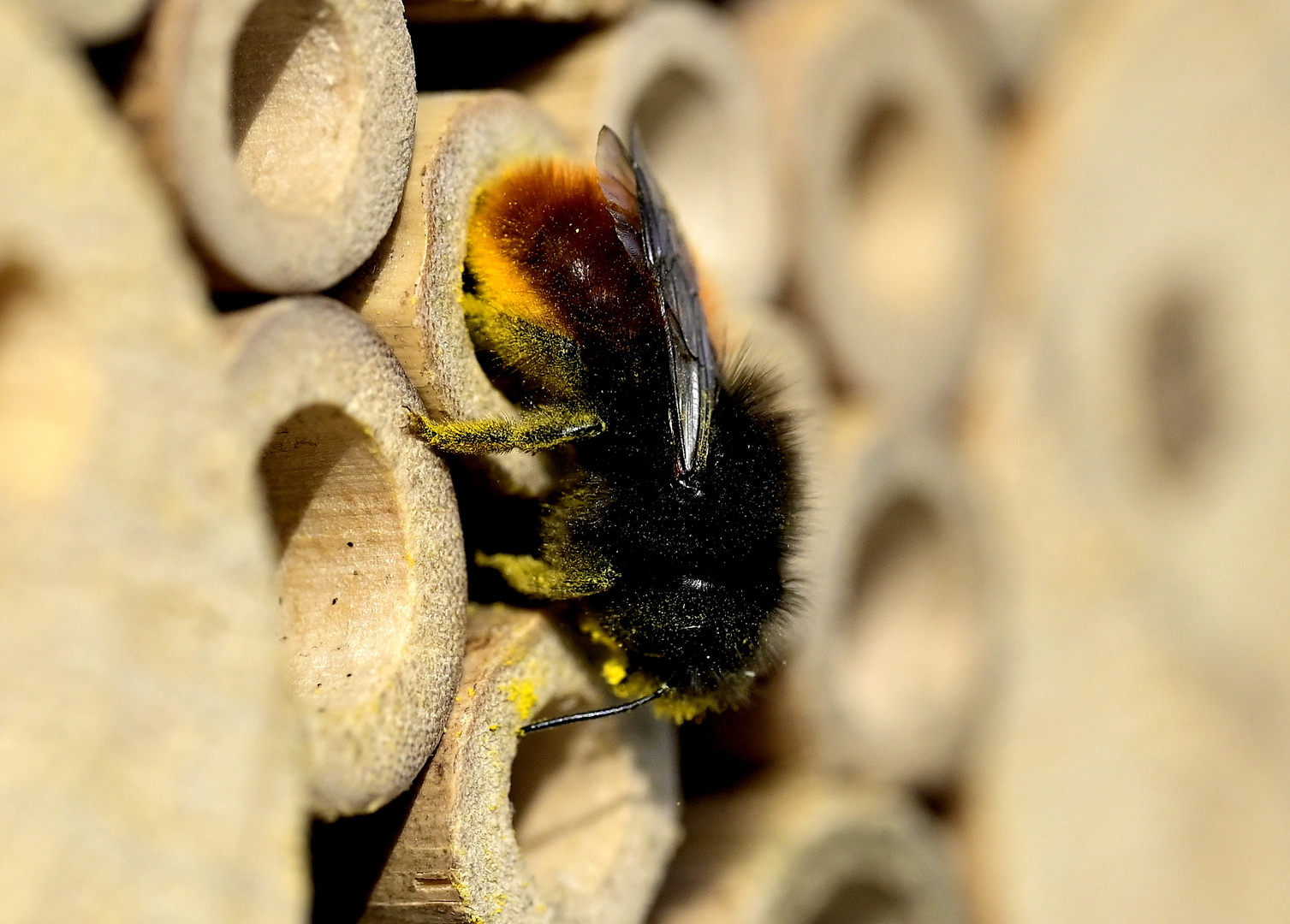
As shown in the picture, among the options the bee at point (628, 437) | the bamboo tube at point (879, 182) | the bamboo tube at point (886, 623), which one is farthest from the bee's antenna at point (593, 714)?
the bamboo tube at point (879, 182)

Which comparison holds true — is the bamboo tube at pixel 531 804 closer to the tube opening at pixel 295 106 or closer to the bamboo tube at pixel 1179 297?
the tube opening at pixel 295 106

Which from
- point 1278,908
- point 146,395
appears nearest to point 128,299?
point 146,395

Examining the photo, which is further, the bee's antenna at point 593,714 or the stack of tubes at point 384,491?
the bee's antenna at point 593,714

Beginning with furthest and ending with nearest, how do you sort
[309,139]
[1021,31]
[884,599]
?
[1021,31] → [884,599] → [309,139]

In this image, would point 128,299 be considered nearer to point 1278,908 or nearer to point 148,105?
point 148,105

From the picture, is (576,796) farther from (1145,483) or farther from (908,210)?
(1145,483)

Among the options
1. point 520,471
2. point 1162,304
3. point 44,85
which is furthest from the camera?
point 1162,304

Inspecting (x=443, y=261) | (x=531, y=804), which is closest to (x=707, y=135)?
(x=443, y=261)
